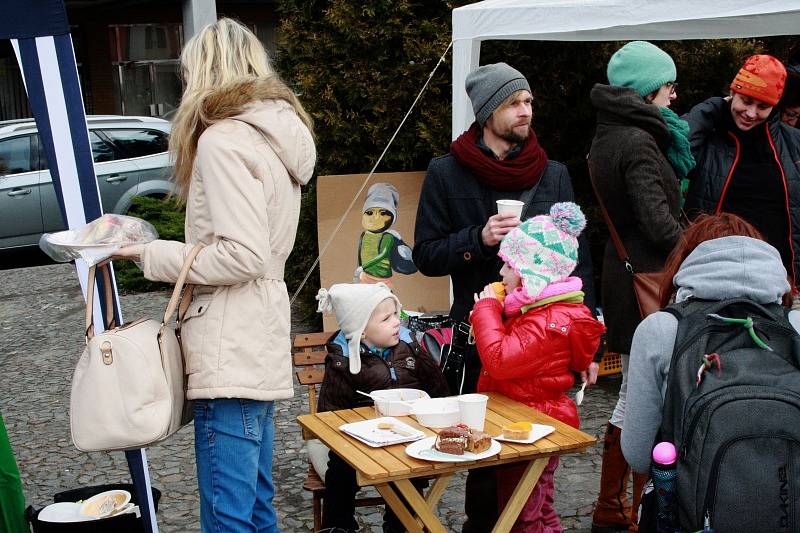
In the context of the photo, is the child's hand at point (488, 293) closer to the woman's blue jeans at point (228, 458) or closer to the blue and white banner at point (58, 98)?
the woman's blue jeans at point (228, 458)

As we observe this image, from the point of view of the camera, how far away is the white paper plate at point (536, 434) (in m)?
2.92

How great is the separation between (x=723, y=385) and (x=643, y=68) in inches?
85.8

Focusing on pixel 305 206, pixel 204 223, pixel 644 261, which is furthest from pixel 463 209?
pixel 305 206

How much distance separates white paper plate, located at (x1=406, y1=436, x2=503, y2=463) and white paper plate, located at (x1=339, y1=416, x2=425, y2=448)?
0.06m

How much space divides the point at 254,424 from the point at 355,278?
383 cm

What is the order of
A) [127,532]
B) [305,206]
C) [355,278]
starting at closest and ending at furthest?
[127,532]
[355,278]
[305,206]

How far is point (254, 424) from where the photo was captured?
2.83m

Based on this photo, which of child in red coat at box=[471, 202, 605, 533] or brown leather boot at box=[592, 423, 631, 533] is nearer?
child in red coat at box=[471, 202, 605, 533]

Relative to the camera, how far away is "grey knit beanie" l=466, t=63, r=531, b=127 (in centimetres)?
373

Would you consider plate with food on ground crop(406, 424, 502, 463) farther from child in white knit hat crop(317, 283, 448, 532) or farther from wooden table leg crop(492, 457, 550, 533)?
child in white knit hat crop(317, 283, 448, 532)

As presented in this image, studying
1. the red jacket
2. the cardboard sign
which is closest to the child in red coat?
the red jacket

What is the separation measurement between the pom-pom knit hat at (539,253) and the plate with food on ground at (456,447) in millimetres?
650

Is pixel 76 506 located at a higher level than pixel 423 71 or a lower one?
lower

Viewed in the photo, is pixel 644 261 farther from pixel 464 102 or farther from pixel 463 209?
pixel 464 102
